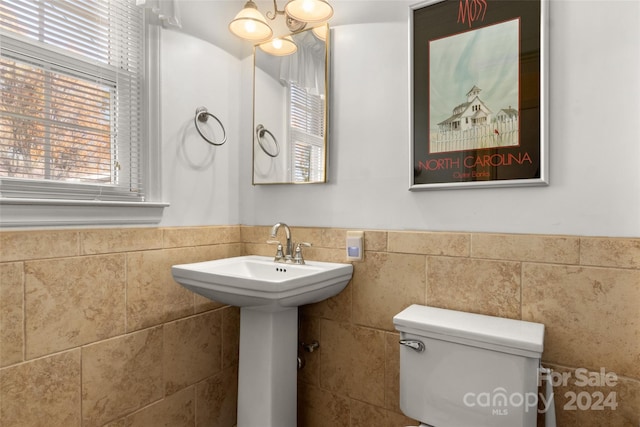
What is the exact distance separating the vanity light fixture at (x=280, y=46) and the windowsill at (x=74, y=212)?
0.93 m

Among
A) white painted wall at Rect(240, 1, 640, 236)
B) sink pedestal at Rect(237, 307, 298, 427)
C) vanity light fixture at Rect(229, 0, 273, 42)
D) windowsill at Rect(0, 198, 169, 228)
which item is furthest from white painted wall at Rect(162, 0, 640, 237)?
sink pedestal at Rect(237, 307, 298, 427)

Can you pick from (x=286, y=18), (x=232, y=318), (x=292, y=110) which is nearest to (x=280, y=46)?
(x=286, y=18)

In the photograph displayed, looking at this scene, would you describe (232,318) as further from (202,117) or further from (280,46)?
(280,46)

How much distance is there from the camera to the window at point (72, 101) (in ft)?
3.97

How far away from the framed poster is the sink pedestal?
0.80m

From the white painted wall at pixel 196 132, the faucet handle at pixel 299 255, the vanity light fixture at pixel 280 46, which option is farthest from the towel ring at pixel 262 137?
the faucet handle at pixel 299 255

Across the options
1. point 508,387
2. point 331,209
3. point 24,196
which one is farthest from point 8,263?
point 508,387

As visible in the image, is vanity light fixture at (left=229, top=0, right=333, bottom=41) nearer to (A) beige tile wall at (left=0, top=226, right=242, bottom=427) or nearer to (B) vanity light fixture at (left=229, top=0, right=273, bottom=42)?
(B) vanity light fixture at (left=229, top=0, right=273, bottom=42)

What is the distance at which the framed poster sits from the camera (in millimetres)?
1257

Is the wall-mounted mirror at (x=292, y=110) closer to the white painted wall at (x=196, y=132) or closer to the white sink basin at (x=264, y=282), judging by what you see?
the white painted wall at (x=196, y=132)

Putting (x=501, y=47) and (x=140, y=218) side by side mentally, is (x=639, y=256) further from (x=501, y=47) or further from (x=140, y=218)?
(x=140, y=218)

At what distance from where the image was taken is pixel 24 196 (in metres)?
1.21

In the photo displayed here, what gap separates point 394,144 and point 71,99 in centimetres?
126

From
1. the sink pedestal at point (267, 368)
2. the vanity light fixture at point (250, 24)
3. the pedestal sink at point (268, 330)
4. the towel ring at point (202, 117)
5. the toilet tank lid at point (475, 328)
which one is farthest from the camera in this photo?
the towel ring at point (202, 117)
